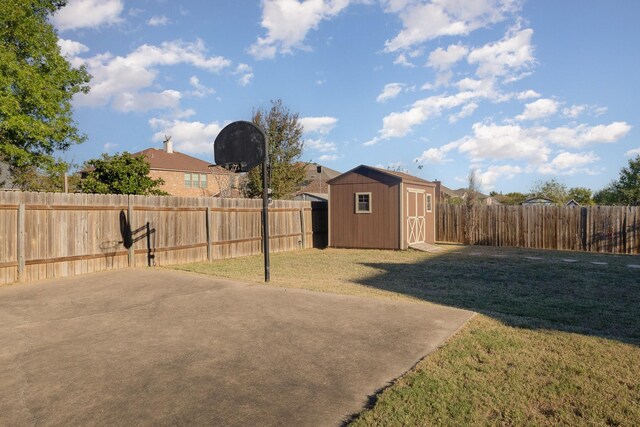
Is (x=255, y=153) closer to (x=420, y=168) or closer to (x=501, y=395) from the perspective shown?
(x=501, y=395)

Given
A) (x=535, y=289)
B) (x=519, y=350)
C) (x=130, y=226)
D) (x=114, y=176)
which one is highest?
(x=114, y=176)

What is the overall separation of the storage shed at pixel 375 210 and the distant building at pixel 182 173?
16496 millimetres

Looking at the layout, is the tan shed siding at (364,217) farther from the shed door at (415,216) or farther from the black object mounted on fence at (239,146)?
the black object mounted on fence at (239,146)

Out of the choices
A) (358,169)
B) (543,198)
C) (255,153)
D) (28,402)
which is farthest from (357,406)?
Result: (543,198)

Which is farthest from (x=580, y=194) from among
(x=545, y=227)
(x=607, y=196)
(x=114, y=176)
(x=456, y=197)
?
(x=114, y=176)

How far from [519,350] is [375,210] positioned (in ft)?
46.6

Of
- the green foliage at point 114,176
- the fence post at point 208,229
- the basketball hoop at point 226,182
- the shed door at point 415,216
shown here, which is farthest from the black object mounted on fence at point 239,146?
the basketball hoop at point 226,182

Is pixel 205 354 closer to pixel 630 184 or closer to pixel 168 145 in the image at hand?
pixel 168 145

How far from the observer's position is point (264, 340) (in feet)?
16.1

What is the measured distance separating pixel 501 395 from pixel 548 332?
2413mm

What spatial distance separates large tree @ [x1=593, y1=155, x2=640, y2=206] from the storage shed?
1300 inches

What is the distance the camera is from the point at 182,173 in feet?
123

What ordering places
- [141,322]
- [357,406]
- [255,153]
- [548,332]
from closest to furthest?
[357,406], [548,332], [141,322], [255,153]

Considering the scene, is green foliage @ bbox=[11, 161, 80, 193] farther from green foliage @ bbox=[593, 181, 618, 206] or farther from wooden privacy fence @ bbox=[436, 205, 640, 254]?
green foliage @ bbox=[593, 181, 618, 206]
